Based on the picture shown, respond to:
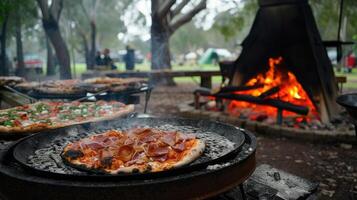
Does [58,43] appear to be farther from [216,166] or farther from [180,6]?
[216,166]

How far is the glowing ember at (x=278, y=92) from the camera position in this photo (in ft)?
25.4

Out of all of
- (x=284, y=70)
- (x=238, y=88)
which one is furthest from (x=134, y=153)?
(x=284, y=70)

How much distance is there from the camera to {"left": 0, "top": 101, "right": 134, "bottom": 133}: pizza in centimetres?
377

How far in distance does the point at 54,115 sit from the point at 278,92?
5516mm

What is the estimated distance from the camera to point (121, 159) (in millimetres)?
2338

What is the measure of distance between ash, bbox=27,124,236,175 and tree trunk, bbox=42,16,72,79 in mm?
12310

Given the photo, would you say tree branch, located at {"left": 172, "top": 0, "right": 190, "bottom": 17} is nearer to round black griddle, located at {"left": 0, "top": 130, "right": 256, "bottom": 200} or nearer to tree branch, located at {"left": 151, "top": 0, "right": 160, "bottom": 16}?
tree branch, located at {"left": 151, "top": 0, "right": 160, "bottom": 16}

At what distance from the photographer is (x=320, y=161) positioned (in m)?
5.57

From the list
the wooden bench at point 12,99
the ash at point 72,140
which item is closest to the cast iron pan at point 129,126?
Result: the ash at point 72,140

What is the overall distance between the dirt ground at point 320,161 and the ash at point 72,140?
2315mm

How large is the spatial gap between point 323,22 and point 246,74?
892 centimetres

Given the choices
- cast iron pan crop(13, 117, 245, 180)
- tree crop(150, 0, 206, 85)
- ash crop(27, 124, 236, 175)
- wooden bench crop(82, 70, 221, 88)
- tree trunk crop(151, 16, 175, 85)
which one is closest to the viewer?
cast iron pan crop(13, 117, 245, 180)

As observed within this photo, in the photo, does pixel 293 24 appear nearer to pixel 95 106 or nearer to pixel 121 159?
pixel 95 106

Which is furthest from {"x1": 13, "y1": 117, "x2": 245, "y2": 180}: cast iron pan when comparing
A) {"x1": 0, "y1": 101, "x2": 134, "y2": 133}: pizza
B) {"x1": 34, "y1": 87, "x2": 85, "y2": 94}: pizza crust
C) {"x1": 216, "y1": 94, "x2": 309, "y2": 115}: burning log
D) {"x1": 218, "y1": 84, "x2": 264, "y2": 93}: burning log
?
{"x1": 218, "y1": 84, "x2": 264, "y2": 93}: burning log
